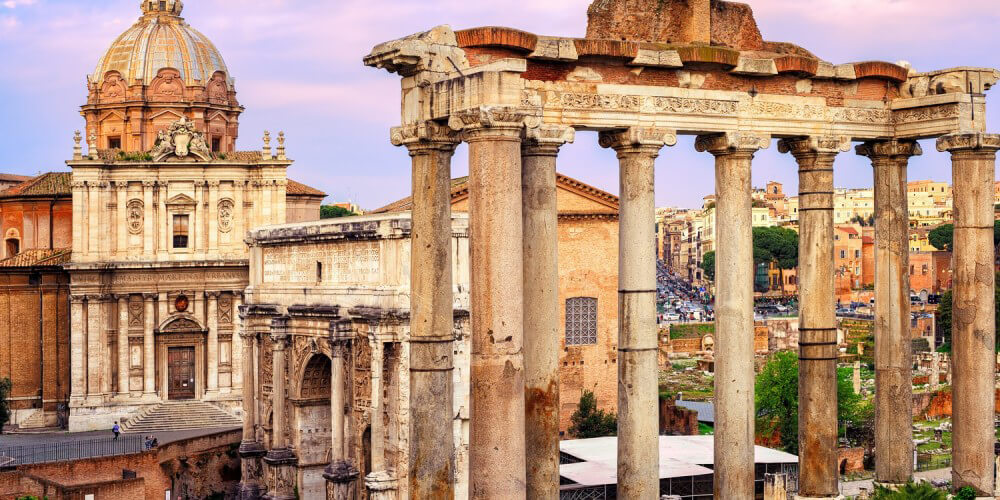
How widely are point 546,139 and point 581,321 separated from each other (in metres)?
31.7

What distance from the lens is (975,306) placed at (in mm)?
15586

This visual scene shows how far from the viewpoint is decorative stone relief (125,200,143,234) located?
1640 inches

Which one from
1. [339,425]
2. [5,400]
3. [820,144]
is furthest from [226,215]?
[820,144]

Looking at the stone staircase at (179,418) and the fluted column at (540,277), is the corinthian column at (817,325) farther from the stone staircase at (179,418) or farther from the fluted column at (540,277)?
the stone staircase at (179,418)

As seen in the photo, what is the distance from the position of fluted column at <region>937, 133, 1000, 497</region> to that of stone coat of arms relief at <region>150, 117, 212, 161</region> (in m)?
30.3

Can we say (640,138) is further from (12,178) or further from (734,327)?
(12,178)

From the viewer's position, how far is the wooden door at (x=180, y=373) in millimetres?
41859

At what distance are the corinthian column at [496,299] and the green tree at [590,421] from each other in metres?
31.3

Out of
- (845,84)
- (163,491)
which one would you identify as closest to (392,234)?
(163,491)

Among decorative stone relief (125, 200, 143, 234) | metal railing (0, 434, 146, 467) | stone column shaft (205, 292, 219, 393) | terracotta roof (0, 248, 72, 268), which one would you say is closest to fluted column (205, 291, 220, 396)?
stone column shaft (205, 292, 219, 393)

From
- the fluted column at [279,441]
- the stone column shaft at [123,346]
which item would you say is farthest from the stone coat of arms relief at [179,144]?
the fluted column at [279,441]

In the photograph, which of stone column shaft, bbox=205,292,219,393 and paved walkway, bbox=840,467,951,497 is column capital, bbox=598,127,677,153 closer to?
paved walkway, bbox=840,467,951,497

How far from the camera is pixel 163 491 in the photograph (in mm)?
35094

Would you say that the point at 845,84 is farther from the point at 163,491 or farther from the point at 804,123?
the point at 163,491
